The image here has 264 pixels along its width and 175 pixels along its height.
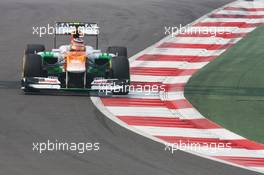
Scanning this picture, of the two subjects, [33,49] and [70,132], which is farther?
[33,49]

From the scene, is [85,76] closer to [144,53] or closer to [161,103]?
[161,103]

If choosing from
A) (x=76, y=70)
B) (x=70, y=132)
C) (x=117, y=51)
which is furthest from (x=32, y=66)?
(x=70, y=132)

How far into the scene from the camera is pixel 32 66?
20266 millimetres

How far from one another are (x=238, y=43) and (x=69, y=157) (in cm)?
1325

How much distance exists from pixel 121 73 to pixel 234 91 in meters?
2.52

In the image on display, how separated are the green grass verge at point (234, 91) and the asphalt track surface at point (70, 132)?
2122 mm

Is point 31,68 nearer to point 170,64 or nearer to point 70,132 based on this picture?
point 70,132

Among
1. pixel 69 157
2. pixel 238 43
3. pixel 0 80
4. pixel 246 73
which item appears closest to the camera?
pixel 69 157

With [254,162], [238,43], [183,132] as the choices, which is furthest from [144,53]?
[254,162]

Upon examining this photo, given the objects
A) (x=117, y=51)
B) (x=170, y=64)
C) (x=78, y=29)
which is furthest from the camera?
(x=170, y=64)

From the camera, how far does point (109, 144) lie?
53.7 ft

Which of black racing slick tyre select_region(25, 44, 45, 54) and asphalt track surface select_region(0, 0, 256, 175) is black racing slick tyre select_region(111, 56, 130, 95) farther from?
black racing slick tyre select_region(25, 44, 45, 54)

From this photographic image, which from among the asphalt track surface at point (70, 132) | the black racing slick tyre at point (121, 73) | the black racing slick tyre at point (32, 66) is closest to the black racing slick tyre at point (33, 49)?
the asphalt track surface at point (70, 132)

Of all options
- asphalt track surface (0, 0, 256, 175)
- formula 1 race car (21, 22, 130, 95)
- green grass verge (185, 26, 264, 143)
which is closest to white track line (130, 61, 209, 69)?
green grass verge (185, 26, 264, 143)
